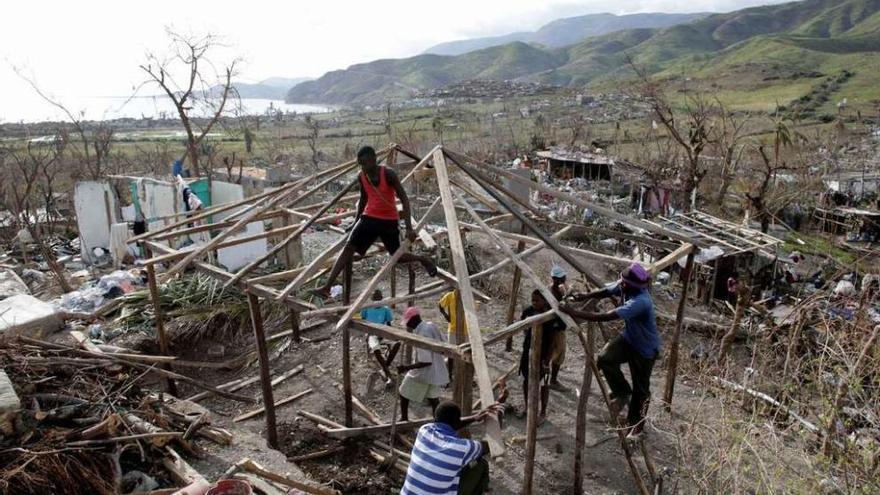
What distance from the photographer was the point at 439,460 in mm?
3414

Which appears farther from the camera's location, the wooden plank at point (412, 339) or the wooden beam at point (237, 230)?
the wooden beam at point (237, 230)

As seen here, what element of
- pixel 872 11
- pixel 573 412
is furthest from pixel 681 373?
pixel 872 11

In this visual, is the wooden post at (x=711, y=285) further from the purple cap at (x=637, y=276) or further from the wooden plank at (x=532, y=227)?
the purple cap at (x=637, y=276)

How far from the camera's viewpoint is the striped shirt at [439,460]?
3408mm

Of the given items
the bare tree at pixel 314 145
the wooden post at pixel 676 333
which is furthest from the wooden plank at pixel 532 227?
the bare tree at pixel 314 145

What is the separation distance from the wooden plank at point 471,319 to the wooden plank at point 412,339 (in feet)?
0.76

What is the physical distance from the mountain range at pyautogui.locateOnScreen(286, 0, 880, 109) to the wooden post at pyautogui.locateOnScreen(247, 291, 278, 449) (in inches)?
2307

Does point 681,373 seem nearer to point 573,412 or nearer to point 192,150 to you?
point 573,412

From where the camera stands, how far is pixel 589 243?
13.7 metres

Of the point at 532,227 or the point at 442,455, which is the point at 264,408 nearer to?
the point at 442,455

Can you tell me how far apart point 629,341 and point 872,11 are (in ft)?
415

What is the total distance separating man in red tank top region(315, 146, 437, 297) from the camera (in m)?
5.03

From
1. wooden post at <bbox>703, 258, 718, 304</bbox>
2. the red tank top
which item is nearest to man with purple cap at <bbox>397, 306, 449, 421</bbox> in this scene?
the red tank top

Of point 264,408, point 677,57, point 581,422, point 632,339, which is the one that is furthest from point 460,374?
→ point 677,57
